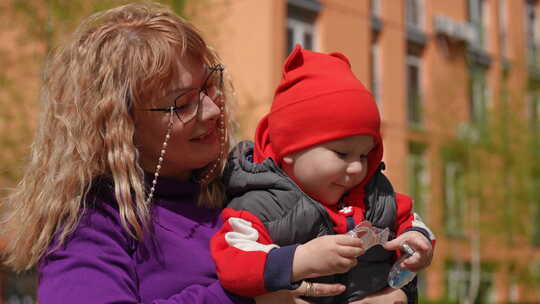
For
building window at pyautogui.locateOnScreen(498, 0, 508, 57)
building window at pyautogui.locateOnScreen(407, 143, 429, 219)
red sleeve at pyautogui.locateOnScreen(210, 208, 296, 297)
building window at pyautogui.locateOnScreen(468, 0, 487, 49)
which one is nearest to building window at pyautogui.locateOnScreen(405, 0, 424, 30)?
building window at pyautogui.locateOnScreen(468, 0, 487, 49)

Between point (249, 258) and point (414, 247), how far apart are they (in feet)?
1.69

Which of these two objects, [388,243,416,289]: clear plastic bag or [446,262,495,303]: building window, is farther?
[446,262,495,303]: building window

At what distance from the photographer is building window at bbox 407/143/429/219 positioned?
15.9 metres

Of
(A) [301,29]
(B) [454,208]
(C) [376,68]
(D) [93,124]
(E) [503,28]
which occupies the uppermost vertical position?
(E) [503,28]

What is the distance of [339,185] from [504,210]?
1382 cm

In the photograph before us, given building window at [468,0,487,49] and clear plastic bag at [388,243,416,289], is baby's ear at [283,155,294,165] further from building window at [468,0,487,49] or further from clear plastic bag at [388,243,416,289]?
building window at [468,0,487,49]

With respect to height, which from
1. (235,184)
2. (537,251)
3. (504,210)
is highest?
(235,184)

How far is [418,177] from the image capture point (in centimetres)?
1716

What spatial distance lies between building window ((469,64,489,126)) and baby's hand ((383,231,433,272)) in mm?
14833

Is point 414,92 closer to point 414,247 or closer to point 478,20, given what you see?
point 478,20

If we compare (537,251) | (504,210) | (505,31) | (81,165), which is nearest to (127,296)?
(81,165)

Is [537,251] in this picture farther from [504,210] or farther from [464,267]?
[504,210]

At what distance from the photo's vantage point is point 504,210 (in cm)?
1534

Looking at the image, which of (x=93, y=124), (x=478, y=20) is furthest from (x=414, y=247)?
(x=478, y=20)
